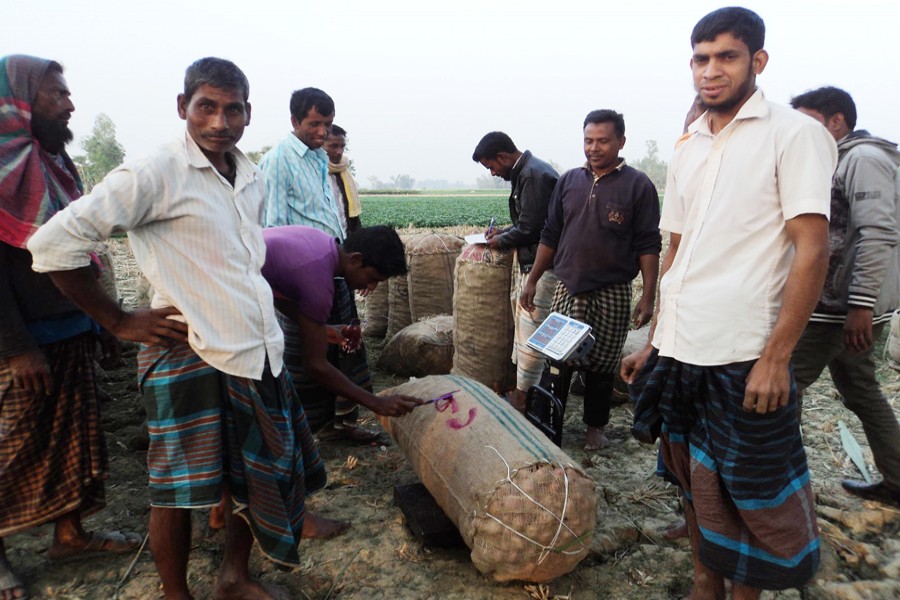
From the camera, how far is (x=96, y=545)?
2.43 metres

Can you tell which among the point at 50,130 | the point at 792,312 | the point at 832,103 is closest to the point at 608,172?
the point at 832,103

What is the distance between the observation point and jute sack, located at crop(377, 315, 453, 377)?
15.1 ft

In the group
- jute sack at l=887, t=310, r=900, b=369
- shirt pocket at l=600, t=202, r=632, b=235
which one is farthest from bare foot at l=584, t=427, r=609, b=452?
jute sack at l=887, t=310, r=900, b=369

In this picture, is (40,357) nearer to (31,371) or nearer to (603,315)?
(31,371)

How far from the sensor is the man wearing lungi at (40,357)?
204 centimetres

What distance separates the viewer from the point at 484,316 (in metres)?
4.15

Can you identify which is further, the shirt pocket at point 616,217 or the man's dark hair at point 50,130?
the shirt pocket at point 616,217

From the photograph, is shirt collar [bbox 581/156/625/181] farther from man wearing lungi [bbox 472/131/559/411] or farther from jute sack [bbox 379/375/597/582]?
jute sack [bbox 379/375/597/582]

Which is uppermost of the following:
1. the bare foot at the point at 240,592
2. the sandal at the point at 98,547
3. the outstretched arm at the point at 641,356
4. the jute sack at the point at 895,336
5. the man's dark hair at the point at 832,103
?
the man's dark hair at the point at 832,103

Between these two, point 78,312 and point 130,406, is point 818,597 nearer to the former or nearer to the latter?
point 78,312

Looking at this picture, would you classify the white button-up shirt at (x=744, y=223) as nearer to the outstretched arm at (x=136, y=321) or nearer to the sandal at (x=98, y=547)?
the outstretched arm at (x=136, y=321)

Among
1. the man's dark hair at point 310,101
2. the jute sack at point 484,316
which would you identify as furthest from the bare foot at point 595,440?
the man's dark hair at point 310,101

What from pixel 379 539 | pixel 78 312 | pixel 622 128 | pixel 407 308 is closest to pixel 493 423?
pixel 379 539

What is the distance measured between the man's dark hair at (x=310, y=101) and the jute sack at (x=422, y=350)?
194 cm
